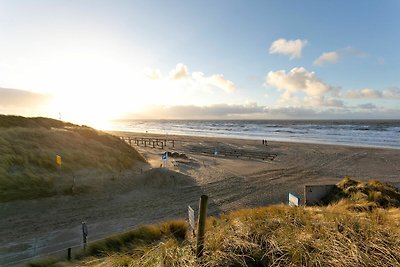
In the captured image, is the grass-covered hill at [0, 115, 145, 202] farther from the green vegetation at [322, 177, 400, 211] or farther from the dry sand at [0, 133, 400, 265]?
the green vegetation at [322, 177, 400, 211]

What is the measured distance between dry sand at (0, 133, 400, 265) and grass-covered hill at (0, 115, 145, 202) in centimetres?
115

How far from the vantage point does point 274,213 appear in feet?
24.0

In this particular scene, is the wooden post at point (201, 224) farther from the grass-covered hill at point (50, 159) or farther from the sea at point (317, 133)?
the sea at point (317, 133)

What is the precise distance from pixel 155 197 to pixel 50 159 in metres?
8.32

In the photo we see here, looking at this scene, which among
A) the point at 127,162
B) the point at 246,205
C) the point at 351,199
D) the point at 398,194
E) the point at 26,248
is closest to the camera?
the point at 26,248

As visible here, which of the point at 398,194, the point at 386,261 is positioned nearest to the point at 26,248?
the point at 386,261

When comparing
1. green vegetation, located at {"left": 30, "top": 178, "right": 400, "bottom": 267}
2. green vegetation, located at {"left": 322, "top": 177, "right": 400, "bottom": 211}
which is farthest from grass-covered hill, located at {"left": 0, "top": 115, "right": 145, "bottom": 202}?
green vegetation, located at {"left": 322, "top": 177, "right": 400, "bottom": 211}

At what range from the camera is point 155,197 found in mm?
17562

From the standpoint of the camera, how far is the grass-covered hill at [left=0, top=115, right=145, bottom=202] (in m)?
16.5

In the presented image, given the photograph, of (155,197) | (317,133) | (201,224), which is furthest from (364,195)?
(317,133)

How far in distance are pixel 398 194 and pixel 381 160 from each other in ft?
75.1

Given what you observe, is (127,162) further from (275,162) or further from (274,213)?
(274,213)

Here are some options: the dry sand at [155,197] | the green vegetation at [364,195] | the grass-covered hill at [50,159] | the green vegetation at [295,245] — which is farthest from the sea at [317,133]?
the green vegetation at [295,245]

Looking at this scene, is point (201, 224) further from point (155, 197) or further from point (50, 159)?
point (50, 159)
